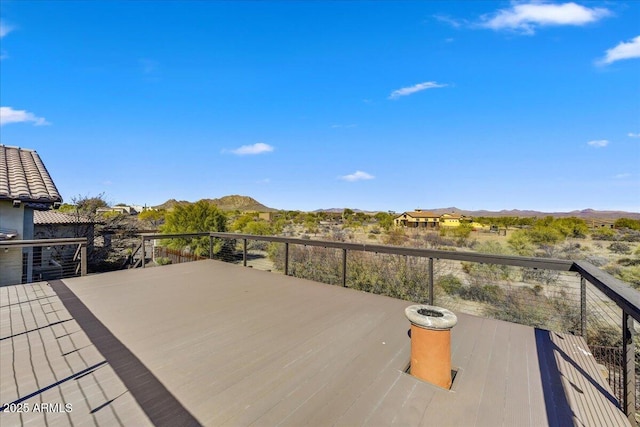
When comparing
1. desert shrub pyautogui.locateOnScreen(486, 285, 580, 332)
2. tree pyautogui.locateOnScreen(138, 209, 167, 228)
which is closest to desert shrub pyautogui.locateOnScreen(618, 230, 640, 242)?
desert shrub pyautogui.locateOnScreen(486, 285, 580, 332)

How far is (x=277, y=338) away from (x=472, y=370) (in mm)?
1593

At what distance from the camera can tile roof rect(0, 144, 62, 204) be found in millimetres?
5383

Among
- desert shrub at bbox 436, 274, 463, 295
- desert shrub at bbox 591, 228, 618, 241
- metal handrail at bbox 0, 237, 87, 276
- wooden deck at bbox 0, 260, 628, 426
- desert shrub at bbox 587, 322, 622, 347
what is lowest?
desert shrub at bbox 587, 322, 622, 347

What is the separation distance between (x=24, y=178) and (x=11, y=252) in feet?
5.62

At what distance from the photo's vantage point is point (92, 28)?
7.55 meters

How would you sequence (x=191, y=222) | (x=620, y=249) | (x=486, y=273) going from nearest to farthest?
(x=486, y=273) → (x=620, y=249) → (x=191, y=222)

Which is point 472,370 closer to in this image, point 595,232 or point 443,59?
point 443,59

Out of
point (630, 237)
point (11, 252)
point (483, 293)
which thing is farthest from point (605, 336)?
point (630, 237)

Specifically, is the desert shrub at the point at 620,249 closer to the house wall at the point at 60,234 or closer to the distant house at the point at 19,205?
the distant house at the point at 19,205

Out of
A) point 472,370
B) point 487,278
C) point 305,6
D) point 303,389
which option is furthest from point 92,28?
point 487,278

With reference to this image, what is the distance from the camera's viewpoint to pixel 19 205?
5480 mm

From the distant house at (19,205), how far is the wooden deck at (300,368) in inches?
111

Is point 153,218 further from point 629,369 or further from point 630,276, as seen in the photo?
point 630,276

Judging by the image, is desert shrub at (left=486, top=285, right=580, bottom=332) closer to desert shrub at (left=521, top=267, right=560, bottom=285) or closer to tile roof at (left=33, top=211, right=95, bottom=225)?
desert shrub at (left=521, top=267, right=560, bottom=285)
